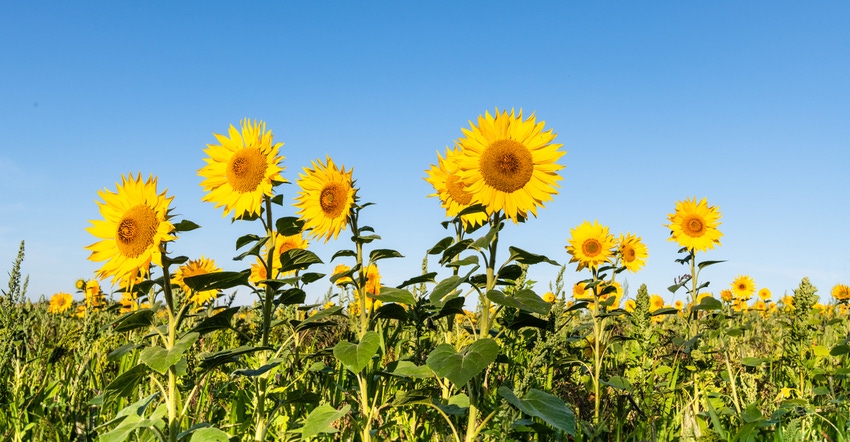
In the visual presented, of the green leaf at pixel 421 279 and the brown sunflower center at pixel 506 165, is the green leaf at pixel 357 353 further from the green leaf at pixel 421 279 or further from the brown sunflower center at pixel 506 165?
the brown sunflower center at pixel 506 165

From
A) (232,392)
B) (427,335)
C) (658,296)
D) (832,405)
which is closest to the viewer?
(832,405)

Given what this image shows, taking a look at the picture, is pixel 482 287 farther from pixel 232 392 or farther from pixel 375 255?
pixel 232 392

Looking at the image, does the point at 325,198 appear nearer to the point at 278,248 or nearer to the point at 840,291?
the point at 278,248

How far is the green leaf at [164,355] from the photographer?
8.03 ft

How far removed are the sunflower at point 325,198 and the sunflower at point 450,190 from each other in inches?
24.6

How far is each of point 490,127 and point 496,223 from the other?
0.61 metres

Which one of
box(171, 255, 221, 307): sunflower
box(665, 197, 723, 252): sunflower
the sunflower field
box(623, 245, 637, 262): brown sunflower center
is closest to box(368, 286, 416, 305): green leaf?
the sunflower field

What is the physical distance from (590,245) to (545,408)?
3.77m

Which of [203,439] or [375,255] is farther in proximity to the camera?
[375,255]

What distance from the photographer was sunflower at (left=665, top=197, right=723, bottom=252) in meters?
7.29

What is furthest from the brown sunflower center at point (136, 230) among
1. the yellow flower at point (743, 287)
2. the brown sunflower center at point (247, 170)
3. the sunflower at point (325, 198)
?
the yellow flower at point (743, 287)

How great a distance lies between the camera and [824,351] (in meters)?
4.42

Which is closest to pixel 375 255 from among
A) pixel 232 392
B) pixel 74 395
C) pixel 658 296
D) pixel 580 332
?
pixel 74 395

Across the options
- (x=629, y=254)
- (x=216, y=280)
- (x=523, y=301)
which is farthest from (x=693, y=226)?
(x=216, y=280)
